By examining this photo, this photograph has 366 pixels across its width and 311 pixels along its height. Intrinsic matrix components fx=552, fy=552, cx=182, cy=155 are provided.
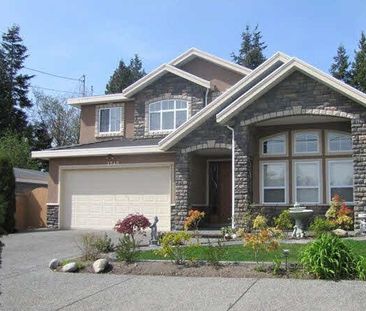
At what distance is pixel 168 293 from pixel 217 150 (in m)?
11.3

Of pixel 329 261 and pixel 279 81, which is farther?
pixel 279 81

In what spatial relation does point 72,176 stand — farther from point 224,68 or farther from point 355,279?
point 355,279

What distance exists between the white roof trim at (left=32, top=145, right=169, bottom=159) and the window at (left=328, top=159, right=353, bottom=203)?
611cm

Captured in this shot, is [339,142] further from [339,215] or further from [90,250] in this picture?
[90,250]

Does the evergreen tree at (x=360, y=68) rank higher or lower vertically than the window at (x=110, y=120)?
higher

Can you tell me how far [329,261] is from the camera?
31.9 ft

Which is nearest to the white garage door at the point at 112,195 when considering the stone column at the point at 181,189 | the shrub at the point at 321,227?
the stone column at the point at 181,189

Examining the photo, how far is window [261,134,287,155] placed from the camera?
1944 cm

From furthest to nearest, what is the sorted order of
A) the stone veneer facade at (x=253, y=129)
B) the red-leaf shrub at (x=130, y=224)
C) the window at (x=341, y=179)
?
the window at (x=341, y=179) → the stone veneer facade at (x=253, y=129) → the red-leaf shrub at (x=130, y=224)

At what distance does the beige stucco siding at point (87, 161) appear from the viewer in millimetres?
20734

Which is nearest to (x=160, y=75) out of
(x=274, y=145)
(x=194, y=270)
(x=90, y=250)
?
(x=274, y=145)

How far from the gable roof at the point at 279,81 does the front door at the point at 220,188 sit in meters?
3.91

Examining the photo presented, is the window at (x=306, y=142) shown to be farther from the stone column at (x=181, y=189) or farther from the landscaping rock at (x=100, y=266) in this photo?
the landscaping rock at (x=100, y=266)

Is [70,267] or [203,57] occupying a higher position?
[203,57]
